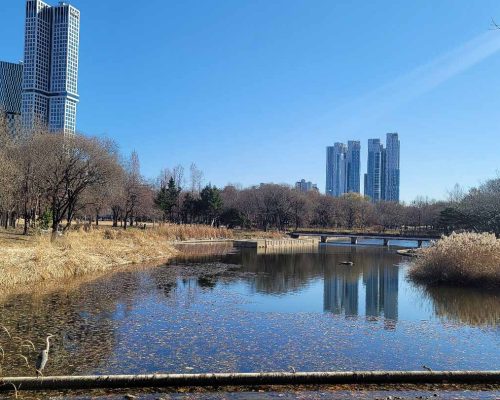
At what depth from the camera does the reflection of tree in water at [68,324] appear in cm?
1021

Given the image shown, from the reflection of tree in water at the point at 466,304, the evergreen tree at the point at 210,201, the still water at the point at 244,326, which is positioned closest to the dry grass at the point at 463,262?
the reflection of tree in water at the point at 466,304

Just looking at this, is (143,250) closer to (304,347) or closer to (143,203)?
(304,347)

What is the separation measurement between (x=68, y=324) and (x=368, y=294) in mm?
15883

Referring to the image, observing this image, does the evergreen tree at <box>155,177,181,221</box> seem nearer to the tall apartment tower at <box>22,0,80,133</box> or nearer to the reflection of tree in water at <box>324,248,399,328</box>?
the tall apartment tower at <box>22,0,80,133</box>

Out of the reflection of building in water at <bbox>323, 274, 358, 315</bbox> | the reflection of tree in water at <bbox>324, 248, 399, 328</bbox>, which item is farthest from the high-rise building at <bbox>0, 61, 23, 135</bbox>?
the reflection of building in water at <bbox>323, 274, 358, 315</bbox>

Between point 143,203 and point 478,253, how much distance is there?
51149mm

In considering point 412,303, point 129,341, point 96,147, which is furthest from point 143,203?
point 129,341

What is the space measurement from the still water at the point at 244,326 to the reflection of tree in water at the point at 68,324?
0.10ft

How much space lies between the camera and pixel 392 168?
195m

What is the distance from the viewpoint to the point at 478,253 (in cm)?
2598

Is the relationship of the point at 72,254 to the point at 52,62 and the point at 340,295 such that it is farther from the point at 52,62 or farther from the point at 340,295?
the point at 52,62

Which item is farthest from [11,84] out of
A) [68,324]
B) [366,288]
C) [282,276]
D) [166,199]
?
[68,324]

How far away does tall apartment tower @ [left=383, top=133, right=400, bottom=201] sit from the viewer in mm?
195125

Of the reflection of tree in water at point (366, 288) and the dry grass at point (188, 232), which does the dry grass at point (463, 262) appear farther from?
the dry grass at point (188, 232)
